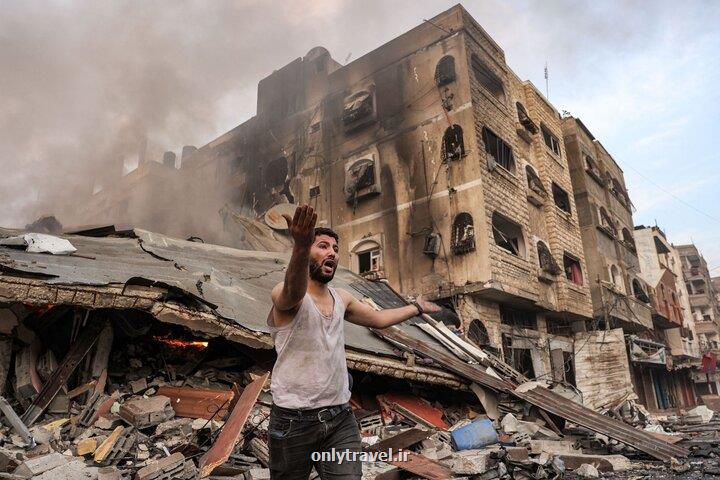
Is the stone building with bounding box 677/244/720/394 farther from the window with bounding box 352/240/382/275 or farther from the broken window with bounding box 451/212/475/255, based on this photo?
the window with bounding box 352/240/382/275

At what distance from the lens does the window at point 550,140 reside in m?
19.5

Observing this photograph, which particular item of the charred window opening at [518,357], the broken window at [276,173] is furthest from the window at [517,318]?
the broken window at [276,173]

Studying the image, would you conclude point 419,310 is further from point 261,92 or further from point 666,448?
point 261,92

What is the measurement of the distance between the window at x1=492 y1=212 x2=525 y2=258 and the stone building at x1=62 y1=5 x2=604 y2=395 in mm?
51

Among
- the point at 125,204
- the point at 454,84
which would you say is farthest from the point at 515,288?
the point at 125,204

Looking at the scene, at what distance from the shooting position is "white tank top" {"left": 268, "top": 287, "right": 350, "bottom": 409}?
2064 millimetres

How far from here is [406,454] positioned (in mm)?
4613

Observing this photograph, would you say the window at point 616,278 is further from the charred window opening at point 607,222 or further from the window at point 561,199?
the window at point 561,199

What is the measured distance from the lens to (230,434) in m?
3.81

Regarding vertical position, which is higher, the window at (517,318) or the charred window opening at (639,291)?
the charred window opening at (639,291)

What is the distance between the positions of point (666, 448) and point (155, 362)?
6.80 m

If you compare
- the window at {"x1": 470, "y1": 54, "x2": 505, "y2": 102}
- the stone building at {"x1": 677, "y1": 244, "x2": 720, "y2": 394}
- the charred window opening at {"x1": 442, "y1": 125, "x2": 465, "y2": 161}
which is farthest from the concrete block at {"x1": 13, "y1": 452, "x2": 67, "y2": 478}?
the stone building at {"x1": 677, "y1": 244, "x2": 720, "y2": 394}

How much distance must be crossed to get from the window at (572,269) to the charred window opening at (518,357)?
4.53 metres

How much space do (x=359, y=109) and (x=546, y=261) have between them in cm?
888
